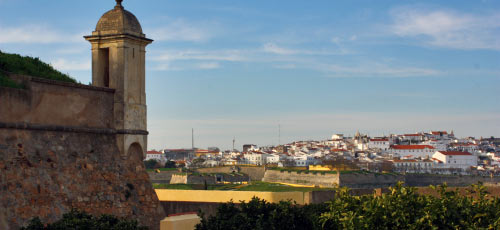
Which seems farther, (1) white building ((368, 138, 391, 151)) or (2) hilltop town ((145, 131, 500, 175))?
(1) white building ((368, 138, 391, 151))

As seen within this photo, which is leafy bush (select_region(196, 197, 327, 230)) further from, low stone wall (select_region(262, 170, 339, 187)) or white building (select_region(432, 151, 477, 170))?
white building (select_region(432, 151, 477, 170))

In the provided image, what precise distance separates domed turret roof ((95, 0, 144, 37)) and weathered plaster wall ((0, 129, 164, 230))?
263 centimetres

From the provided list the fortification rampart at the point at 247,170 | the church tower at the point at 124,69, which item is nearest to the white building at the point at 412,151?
the fortification rampart at the point at 247,170

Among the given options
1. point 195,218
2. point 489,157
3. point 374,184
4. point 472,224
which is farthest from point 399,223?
point 489,157

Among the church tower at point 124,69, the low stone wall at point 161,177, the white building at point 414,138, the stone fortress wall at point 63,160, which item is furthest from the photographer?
the white building at point 414,138

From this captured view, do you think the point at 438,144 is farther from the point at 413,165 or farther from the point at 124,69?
the point at 124,69

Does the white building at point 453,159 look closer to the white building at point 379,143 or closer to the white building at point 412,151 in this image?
the white building at point 412,151

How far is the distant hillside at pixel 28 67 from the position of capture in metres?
15.4

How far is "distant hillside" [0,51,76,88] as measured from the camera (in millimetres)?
15398

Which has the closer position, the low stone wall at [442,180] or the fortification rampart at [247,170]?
the fortification rampart at [247,170]

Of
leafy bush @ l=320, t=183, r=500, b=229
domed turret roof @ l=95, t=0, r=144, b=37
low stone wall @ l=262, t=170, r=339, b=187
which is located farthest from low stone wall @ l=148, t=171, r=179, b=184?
leafy bush @ l=320, t=183, r=500, b=229

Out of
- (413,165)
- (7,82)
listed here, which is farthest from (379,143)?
(7,82)

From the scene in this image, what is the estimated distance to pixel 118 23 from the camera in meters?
16.2

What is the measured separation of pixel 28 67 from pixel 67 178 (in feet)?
11.7
